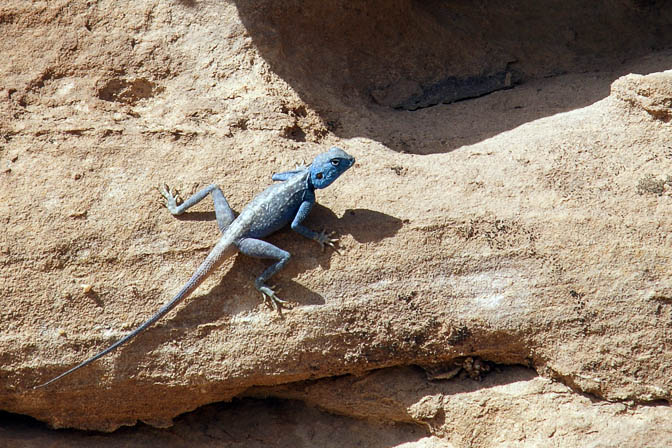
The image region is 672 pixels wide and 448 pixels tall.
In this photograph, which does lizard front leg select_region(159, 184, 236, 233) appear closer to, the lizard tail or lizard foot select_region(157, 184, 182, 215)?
lizard foot select_region(157, 184, 182, 215)

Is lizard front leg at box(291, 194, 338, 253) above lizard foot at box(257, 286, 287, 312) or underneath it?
above

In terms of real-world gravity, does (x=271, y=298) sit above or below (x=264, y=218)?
below

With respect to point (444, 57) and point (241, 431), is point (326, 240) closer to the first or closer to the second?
point (241, 431)

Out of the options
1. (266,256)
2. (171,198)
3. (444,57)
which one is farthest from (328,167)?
(444,57)

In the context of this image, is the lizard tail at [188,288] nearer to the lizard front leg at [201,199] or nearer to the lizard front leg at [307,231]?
the lizard front leg at [201,199]

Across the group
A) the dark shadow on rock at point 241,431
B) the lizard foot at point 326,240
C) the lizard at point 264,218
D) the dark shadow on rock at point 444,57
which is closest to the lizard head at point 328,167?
the lizard at point 264,218

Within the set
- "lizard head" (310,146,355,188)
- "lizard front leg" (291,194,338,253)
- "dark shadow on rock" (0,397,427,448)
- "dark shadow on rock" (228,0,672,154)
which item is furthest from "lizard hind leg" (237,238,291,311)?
"dark shadow on rock" (228,0,672,154)
